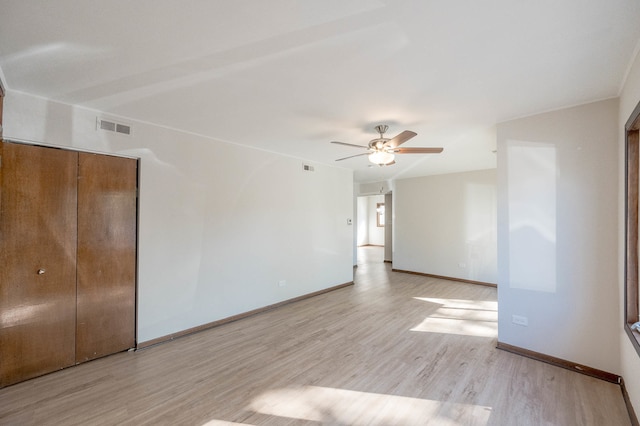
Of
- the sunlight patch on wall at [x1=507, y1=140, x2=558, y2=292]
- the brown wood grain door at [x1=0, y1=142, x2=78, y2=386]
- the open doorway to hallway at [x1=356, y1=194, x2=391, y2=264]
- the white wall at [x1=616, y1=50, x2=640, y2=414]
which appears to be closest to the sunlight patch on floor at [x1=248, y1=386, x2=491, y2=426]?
the white wall at [x1=616, y1=50, x2=640, y2=414]

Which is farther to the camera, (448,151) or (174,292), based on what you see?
(448,151)

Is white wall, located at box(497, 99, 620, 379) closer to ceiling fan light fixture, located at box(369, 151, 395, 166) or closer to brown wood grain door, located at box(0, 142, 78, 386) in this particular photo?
ceiling fan light fixture, located at box(369, 151, 395, 166)

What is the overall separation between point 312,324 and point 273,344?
76 centimetres

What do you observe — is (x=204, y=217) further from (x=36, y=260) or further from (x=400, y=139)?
(x=400, y=139)

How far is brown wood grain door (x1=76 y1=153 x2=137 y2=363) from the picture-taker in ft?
9.30

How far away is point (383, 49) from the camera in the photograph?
1.85m

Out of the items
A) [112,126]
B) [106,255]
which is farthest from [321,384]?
[112,126]

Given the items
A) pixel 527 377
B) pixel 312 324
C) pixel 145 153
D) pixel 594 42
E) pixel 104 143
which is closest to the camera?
pixel 594 42

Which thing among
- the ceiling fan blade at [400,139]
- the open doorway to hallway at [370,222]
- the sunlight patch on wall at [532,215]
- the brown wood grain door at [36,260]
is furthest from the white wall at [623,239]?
the open doorway to hallway at [370,222]

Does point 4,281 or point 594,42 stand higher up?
point 594,42

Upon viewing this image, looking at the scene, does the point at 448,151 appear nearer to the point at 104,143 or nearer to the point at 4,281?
the point at 104,143

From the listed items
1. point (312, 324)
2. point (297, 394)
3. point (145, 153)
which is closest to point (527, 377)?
point (297, 394)

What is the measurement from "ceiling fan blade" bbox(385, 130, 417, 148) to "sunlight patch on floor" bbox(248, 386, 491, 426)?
8.06ft

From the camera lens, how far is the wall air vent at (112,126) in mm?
2904
